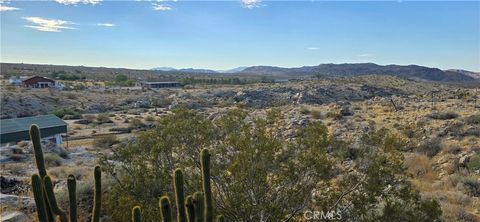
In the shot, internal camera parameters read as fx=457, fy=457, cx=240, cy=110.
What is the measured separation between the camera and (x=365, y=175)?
831cm

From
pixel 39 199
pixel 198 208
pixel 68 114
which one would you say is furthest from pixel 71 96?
pixel 198 208

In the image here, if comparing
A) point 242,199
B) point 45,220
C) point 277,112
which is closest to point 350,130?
point 277,112

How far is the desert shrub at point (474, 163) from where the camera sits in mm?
15369

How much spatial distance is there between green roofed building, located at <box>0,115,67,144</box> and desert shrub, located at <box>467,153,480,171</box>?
73.6 feet

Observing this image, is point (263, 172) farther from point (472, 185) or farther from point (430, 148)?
point (430, 148)

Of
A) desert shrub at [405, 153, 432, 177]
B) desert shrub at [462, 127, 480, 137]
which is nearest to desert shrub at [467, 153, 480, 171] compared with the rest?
desert shrub at [405, 153, 432, 177]

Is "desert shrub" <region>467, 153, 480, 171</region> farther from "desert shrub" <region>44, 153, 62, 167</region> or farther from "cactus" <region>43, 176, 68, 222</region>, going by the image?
"desert shrub" <region>44, 153, 62, 167</region>

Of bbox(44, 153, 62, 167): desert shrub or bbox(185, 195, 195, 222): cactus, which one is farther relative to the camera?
bbox(44, 153, 62, 167): desert shrub

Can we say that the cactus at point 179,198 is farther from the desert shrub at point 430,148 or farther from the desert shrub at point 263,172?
the desert shrub at point 430,148

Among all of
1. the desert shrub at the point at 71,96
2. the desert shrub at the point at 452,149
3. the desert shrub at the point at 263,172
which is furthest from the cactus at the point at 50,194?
the desert shrub at the point at 71,96

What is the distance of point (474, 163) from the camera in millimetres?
15688

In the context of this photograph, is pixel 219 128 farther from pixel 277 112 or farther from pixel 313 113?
pixel 313 113

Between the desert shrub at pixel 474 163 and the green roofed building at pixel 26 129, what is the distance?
22.4 meters

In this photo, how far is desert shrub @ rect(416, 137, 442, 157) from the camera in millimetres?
19150
